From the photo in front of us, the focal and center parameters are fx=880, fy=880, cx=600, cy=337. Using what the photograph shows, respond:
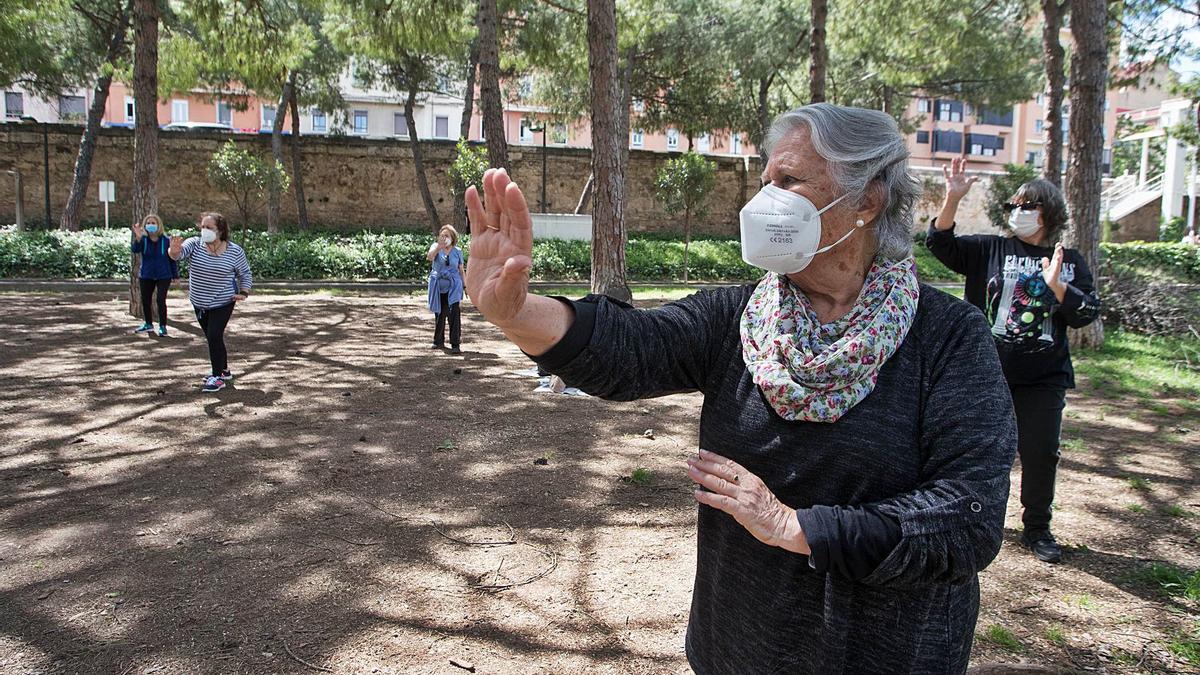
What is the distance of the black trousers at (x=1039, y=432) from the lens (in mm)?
3979

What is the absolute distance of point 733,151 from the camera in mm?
57750

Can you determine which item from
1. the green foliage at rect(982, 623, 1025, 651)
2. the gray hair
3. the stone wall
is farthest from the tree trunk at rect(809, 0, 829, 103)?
the stone wall

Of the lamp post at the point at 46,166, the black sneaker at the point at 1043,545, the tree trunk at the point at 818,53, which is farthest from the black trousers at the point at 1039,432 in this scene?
the lamp post at the point at 46,166

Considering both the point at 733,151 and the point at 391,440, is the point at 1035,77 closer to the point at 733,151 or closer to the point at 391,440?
the point at 391,440

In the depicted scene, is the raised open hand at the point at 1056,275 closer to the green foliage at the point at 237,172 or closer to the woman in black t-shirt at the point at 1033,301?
the woman in black t-shirt at the point at 1033,301

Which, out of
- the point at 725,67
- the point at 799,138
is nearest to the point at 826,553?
the point at 799,138

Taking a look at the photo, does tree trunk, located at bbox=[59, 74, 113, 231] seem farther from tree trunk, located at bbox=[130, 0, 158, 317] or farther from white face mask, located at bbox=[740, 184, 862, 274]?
white face mask, located at bbox=[740, 184, 862, 274]

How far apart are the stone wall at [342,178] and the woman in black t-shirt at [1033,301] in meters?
24.8

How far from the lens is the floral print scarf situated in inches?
61.6

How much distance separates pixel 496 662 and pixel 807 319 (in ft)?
6.88

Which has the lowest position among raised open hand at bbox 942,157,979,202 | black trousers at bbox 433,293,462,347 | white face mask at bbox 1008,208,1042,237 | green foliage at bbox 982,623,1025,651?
green foliage at bbox 982,623,1025,651

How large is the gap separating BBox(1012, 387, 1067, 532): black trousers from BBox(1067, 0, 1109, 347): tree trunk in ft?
22.8

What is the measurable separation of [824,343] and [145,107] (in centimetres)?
1254

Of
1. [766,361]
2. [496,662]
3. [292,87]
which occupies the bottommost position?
[496,662]
